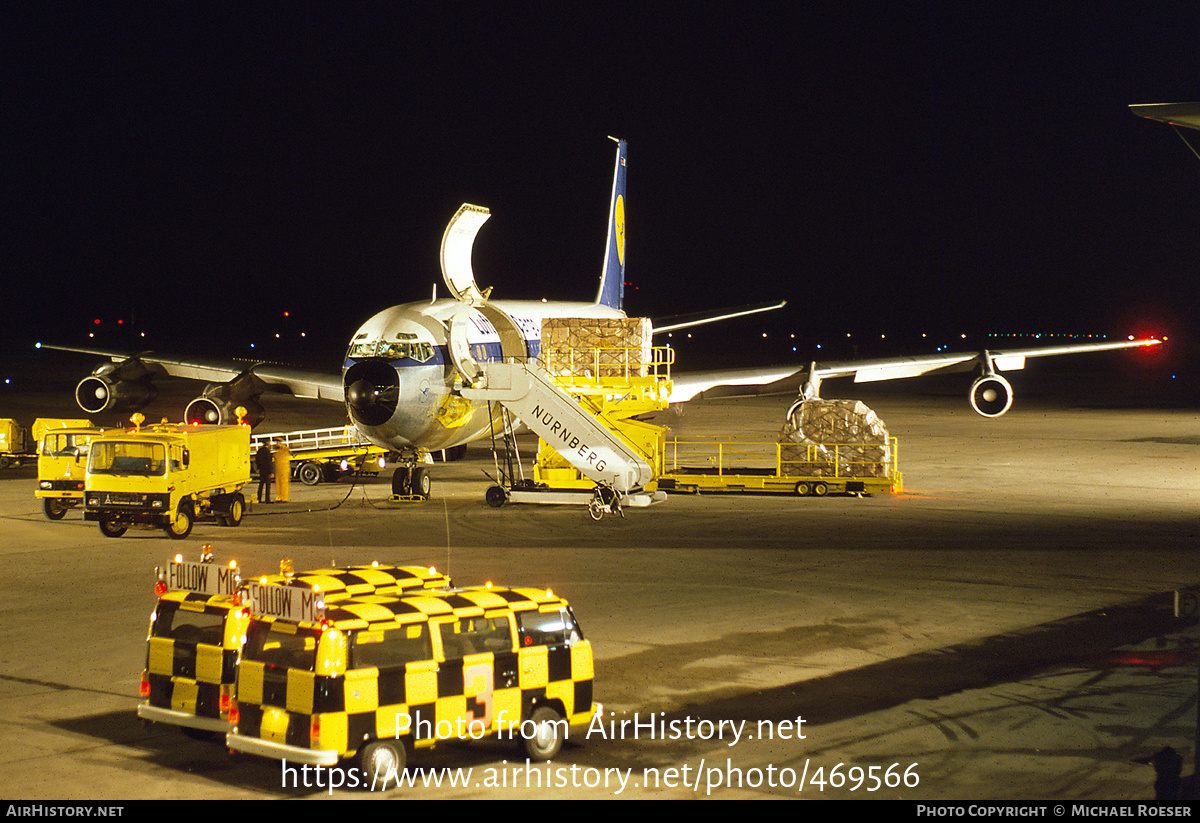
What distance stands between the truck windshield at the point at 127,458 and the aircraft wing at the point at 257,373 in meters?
10.7

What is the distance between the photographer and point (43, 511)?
27.0 meters

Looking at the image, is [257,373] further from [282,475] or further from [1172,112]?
[1172,112]

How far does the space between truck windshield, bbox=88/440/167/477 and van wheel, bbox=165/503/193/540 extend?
35.6 inches

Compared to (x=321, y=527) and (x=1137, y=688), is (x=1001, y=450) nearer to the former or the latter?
(x=321, y=527)

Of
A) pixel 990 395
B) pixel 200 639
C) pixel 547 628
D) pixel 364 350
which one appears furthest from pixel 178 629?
pixel 990 395

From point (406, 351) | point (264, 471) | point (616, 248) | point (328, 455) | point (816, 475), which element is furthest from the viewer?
point (616, 248)

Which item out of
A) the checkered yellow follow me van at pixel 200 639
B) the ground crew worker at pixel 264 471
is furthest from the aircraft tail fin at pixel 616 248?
the checkered yellow follow me van at pixel 200 639

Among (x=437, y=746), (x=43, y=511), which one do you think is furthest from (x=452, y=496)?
(x=437, y=746)

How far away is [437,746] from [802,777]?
324 centimetres

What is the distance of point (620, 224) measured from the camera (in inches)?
1777

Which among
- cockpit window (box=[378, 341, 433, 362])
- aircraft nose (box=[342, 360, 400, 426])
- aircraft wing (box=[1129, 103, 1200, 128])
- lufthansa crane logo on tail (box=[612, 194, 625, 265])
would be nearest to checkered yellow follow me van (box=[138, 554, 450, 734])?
aircraft wing (box=[1129, 103, 1200, 128])

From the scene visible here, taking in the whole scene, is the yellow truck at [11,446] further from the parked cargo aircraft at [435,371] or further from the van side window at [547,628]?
the van side window at [547,628]

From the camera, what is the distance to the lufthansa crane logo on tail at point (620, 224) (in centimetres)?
4438

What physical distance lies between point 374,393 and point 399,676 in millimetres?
17453
